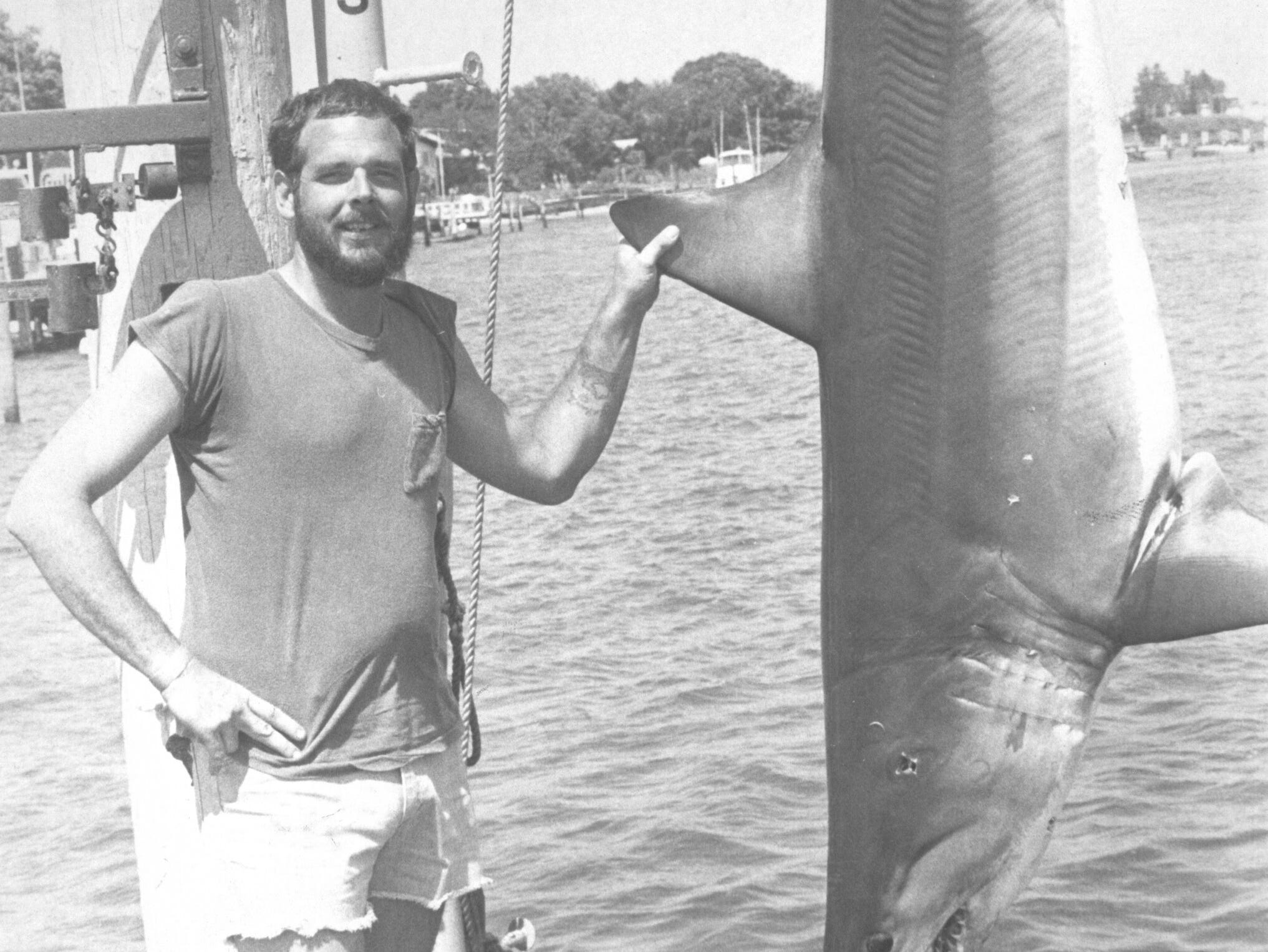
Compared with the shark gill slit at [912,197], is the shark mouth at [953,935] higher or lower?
lower

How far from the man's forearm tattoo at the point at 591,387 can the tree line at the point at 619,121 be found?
93.1 meters

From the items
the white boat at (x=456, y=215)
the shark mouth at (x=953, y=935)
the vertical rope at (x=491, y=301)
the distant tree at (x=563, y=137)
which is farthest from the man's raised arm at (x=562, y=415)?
the distant tree at (x=563, y=137)

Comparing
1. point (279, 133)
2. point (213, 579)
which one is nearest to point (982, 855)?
point (213, 579)

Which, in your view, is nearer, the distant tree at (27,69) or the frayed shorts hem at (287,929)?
the frayed shorts hem at (287,929)

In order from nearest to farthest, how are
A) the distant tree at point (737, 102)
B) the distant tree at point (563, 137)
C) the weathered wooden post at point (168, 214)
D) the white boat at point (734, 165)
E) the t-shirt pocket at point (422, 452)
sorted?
1. the t-shirt pocket at point (422, 452)
2. the weathered wooden post at point (168, 214)
3. the white boat at point (734, 165)
4. the distant tree at point (737, 102)
5. the distant tree at point (563, 137)

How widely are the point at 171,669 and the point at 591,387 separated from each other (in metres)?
0.96

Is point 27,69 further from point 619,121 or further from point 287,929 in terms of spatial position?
point 287,929

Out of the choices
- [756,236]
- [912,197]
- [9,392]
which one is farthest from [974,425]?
[9,392]

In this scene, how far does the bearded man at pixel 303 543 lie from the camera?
2787mm

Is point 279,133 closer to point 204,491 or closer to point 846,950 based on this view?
point 204,491

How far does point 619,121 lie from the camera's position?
125625 millimetres

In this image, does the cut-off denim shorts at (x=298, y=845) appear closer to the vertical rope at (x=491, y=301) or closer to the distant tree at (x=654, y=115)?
the vertical rope at (x=491, y=301)

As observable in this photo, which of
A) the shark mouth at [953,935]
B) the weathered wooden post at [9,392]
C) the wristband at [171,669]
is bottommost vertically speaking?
the weathered wooden post at [9,392]

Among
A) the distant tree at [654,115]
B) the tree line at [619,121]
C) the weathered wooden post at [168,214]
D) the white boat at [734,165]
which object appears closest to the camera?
the weathered wooden post at [168,214]
